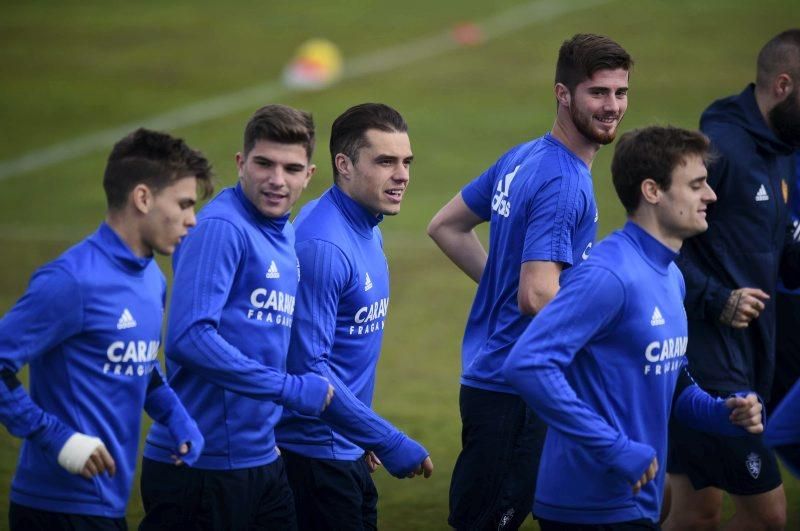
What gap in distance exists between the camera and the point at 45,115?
22734mm

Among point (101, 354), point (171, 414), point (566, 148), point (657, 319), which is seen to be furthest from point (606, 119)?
point (101, 354)

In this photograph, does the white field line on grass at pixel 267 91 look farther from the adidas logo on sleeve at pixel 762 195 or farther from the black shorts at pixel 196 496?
the black shorts at pixel 196 496

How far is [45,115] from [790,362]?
16.4m

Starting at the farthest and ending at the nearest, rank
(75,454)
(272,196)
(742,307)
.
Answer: (742,307) < (272,196) < (75,454)

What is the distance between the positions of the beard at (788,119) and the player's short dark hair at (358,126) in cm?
206

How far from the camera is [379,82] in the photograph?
79.3 feet

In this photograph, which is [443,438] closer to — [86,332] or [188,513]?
[188,513]

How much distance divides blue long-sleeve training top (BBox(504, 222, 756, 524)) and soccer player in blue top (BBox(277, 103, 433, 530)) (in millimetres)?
888

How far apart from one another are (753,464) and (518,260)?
5.50 feet

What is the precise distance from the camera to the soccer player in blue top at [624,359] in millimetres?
5523

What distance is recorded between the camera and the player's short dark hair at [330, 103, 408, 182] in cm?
701

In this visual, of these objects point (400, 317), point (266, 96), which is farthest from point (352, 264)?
point (266, 96)

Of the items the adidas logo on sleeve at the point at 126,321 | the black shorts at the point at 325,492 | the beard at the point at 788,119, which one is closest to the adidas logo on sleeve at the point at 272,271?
the adidas logo on sleeve at the point at 126,321

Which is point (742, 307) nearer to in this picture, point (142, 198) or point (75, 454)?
point (142, 198)
